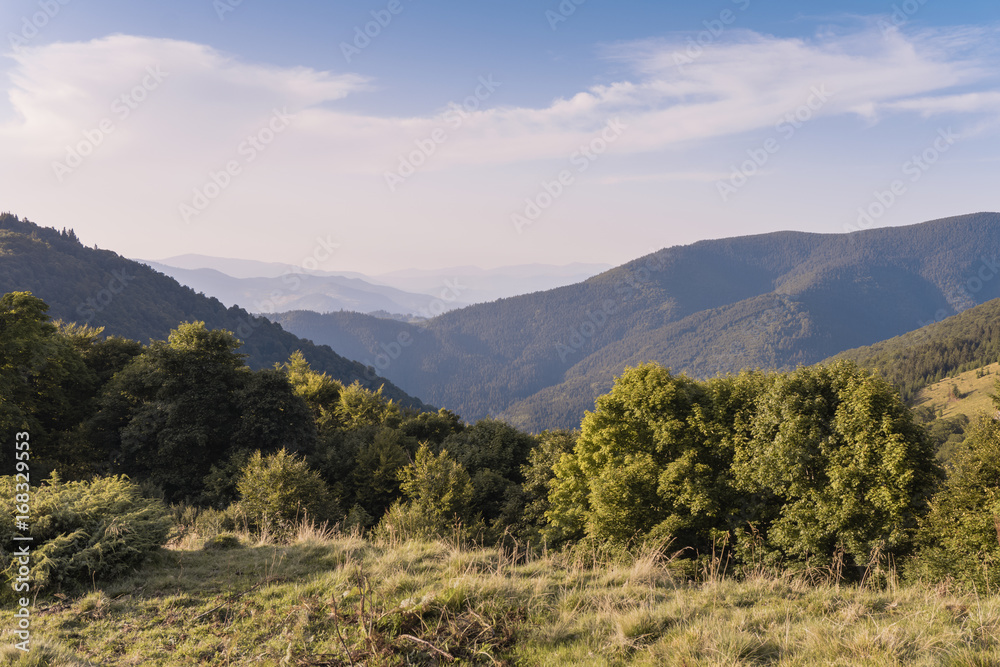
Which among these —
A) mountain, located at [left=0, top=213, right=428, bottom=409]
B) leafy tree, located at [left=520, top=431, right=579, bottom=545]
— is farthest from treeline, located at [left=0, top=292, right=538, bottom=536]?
mountain, located at [left=0, top=213, right=428, bottom=409]

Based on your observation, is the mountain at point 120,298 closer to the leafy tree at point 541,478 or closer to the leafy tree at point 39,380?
the leafy tree at point 39,380

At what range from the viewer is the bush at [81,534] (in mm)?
7297

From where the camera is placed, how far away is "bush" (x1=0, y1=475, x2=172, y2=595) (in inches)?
287

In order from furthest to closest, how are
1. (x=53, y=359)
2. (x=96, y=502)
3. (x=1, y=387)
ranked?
(x=53, y=359) → (x=1, y=387) → (x=96, y=502)

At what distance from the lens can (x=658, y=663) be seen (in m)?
4.63

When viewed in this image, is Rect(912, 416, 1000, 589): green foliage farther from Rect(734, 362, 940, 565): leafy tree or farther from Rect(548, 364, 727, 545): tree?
Rect(548, 364, 727, 545): tree

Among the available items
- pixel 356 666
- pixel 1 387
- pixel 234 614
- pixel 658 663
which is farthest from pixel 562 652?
pixel 1 387

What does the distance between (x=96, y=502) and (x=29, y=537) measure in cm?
109

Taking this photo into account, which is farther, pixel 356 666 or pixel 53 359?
pixel 53 359

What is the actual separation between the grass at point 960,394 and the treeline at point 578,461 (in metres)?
147

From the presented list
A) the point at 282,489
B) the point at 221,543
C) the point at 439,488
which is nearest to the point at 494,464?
the point at 439,488

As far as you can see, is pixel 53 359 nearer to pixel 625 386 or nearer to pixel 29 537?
pixel 29 537

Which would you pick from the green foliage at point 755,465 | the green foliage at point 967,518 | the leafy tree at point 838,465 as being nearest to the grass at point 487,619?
the green foliage at point 755,465

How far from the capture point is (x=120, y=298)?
149 m
